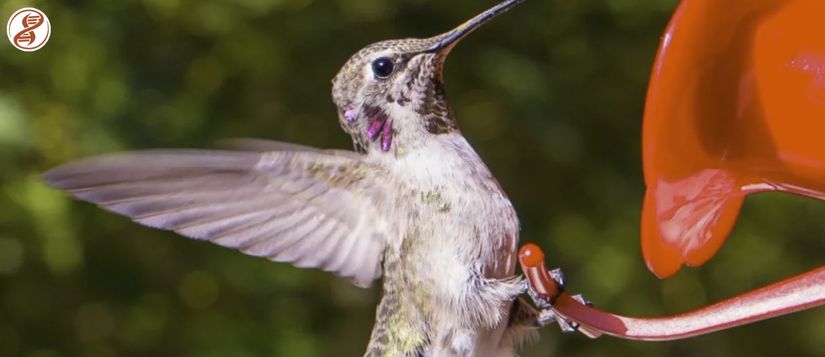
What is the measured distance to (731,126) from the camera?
140 centimetres

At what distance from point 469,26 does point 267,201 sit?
420 millimetres

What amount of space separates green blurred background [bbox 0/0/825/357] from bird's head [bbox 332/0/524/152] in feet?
1.97

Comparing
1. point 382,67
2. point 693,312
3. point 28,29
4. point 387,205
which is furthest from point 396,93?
point 28,29

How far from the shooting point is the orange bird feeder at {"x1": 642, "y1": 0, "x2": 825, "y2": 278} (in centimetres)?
127

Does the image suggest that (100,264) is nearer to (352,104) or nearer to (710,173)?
(352,104)

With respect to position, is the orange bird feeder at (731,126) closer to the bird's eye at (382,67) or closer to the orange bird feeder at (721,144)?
the orange bird feeder at (721,144)

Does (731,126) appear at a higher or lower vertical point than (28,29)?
lower

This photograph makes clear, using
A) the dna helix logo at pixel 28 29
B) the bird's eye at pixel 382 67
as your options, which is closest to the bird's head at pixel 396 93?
the bird's eye at pixel 382 67

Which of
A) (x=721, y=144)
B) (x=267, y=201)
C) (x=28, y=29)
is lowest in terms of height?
(x=721, y=144)

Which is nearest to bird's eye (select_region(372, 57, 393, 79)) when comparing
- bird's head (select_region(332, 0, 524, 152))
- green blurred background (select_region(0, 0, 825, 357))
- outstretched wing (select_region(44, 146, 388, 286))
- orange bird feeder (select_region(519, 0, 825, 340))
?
bird's head (select_region(332, 0, 524, 152))

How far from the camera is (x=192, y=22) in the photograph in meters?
2.39

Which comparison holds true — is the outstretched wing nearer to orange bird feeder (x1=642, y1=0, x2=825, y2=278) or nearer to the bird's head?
the bird's head

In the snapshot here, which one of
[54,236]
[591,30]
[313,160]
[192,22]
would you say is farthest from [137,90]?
[591,30]

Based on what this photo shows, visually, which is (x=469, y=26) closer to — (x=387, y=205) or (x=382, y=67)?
(x=382, y=67)
